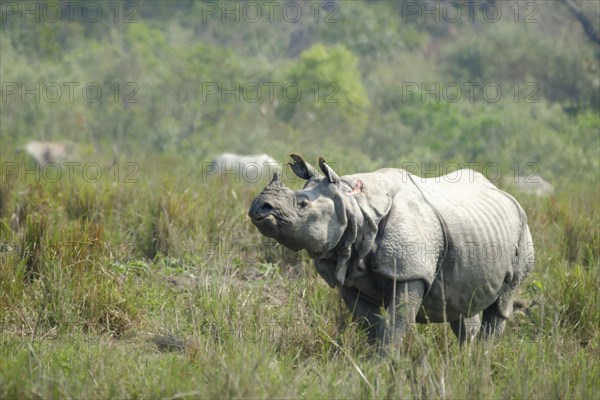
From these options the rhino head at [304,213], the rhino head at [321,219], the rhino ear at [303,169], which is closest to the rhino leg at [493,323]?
the rhino head at [321,219]

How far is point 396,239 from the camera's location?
5.82 metres

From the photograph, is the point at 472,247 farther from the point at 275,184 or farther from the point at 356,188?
the point at 275,184

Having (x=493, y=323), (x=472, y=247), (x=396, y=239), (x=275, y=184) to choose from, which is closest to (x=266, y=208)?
(x=275, y=184)

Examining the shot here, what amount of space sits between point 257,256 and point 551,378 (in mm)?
4053

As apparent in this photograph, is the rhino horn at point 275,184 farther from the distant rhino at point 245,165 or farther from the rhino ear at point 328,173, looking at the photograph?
the distant rhino at point 245,165

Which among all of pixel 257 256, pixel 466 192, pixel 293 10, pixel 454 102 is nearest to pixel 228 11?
pixel 293 10

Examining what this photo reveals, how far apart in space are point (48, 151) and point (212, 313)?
38.1ft

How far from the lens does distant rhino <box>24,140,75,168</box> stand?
17.6 metres

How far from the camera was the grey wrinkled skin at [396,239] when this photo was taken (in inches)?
223

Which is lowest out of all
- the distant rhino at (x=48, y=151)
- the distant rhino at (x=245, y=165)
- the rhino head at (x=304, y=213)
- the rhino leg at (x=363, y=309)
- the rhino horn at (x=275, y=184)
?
the distant rhino at (x=48, y=151)

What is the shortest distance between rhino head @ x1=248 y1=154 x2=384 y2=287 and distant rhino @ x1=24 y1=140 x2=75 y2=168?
12.2 metres

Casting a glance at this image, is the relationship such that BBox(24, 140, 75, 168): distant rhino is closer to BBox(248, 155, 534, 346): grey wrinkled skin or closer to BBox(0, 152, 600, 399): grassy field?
BBox(0, 152, 600, 399): grassy field

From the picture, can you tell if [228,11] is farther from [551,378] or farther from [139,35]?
[551,378]

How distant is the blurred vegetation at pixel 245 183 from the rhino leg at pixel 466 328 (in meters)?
0.12
